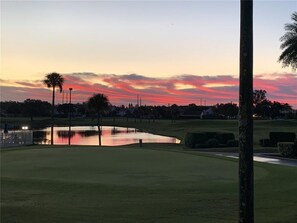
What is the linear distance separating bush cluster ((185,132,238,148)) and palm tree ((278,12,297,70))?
9.08 m

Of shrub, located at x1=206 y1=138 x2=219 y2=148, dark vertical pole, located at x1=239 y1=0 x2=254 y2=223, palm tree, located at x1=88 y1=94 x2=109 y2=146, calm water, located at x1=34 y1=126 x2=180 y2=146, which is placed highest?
palm tree, located at x1=88 y1=94 x2=109 y2=146

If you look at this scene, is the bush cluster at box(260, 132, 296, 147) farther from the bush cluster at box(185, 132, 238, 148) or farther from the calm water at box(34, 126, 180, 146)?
the calm water at box(34, 126, 180, 146)

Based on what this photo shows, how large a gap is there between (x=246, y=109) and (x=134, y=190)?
5.66 meters

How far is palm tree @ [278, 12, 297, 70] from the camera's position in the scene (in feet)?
97.6

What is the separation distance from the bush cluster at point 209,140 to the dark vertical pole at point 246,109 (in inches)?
1223

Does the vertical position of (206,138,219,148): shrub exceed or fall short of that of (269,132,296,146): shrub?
it falls short

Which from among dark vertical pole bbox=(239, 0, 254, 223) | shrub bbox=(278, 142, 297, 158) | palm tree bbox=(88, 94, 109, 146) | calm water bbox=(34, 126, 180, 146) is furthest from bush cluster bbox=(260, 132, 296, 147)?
palm tree bbox=(88, 94, 109, 146)

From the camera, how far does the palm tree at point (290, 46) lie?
29750mm

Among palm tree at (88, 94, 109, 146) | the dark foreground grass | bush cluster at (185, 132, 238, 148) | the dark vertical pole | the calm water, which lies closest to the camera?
the dark vertical pole

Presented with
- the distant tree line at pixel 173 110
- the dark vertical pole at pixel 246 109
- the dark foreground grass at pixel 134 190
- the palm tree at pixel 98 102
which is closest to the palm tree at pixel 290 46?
the dark foreground grass at pixel 134 190

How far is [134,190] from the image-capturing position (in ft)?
35.7

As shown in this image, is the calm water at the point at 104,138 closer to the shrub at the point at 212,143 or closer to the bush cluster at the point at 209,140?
the bush cluster at the point at 209,140

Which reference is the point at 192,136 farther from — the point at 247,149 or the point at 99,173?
the point at 247,149

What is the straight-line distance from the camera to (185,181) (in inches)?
483
